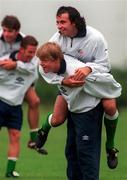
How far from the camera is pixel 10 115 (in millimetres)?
12125

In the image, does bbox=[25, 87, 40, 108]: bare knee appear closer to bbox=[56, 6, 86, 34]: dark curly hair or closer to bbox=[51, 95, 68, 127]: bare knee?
bbox=[51, 95, 68, 127]: bare knee

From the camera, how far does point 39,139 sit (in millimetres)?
9914

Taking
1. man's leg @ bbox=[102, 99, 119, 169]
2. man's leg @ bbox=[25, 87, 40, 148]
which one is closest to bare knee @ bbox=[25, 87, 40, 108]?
man's leg @ bbox=[25, 87, 40, 148]

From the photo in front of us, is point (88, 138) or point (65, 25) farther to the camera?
point (88, 138)

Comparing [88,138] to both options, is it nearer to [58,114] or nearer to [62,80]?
[58,114]

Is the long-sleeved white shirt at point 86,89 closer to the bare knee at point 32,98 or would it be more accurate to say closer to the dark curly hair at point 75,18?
the dark curly hair at point 75,18

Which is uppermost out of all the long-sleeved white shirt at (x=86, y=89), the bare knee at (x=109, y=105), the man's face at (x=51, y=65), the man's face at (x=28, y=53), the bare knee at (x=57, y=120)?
the man's face at (x=51, y=65)

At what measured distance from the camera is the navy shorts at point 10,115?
39.6ft

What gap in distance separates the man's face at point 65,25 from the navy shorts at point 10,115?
10.7 feet

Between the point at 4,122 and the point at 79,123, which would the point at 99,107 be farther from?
the point at 4,122

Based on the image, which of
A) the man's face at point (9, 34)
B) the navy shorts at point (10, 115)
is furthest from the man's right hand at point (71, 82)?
the navy shorts at point (10, 115)

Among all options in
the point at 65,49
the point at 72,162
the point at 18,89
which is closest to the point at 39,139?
the point at 72,162

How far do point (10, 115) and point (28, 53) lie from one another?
0.84 meters

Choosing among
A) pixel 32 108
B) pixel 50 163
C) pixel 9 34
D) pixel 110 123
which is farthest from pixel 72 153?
pixel 50 163
